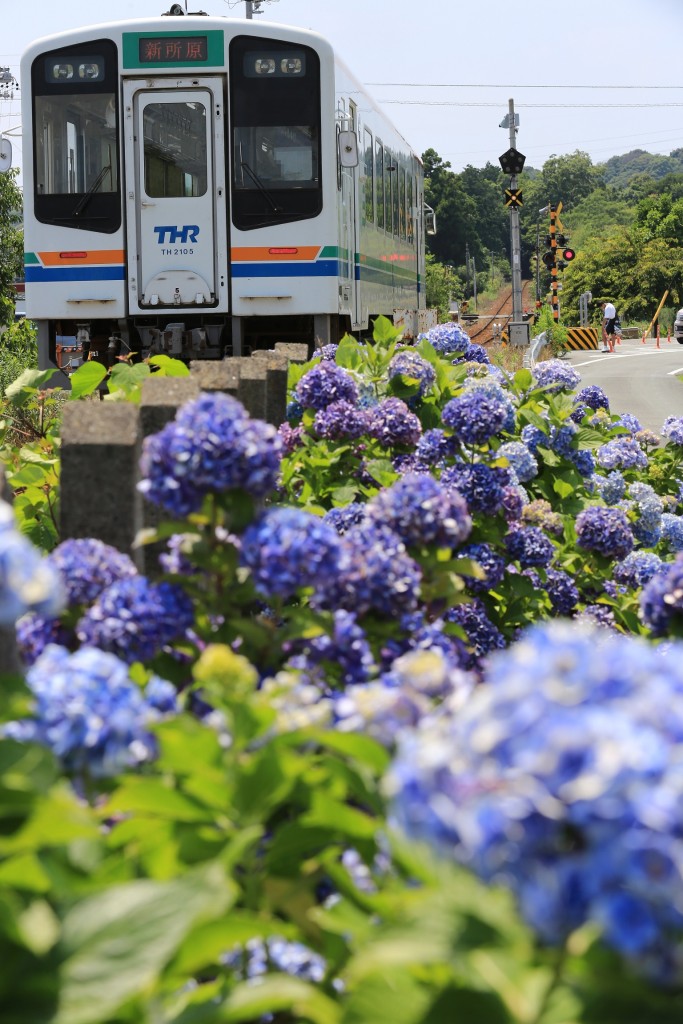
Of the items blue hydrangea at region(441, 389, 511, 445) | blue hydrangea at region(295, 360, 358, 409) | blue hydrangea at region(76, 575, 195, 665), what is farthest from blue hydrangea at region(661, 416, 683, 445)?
blue hydrangea at region(76, 575, 195, 665)

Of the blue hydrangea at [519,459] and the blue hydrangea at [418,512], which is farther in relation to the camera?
the blue hydrangea at [519,459]

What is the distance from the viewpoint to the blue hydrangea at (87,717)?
5.10ft

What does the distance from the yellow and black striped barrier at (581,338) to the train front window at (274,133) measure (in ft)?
121

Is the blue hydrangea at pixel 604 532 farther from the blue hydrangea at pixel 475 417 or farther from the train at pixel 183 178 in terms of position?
the train at pixel 183 178

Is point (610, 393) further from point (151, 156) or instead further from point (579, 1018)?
point (579, 1018)

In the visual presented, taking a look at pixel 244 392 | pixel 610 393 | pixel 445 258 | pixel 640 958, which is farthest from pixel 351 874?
pixel 445 258

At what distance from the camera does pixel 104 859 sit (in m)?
1.53

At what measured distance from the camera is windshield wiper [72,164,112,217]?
1239cm

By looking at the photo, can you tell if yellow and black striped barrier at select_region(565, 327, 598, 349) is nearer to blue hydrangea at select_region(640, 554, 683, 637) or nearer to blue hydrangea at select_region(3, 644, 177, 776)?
blue hydrangea at select_region(640, 554, 683, 637)

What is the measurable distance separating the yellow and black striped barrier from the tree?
19470mm

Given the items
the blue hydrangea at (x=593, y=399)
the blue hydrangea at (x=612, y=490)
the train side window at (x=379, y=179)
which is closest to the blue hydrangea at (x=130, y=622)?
the blue hydrangea at (x=612, y=490)

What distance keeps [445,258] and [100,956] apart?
142324 mm

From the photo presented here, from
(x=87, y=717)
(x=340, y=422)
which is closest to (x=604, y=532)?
(x=340, y=422)

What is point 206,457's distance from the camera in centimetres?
217
